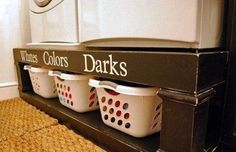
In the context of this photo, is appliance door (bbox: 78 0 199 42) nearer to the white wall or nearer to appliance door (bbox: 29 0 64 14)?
appliance door (bbox: 29 0 64 14)

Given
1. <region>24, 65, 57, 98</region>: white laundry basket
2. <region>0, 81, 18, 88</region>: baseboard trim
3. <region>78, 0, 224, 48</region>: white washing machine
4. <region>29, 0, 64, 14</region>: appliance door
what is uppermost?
<region>29, 0, 64, 14</region>: appliance door

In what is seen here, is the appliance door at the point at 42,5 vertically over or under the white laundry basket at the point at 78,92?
over

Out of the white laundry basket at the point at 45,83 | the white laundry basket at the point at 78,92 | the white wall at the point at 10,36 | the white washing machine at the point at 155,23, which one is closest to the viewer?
the white washing machine at the point at 155,23

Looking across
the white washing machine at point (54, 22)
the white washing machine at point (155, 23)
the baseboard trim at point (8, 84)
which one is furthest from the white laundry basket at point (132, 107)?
the baseboard trim at point (8, 84)

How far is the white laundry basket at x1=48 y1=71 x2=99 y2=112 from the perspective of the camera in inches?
35.9

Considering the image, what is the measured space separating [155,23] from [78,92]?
1.67ft

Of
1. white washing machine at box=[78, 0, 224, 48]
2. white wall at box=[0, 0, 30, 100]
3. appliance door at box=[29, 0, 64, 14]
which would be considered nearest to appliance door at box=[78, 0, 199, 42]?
white washing machine at box=[78, 0, 224, 48]

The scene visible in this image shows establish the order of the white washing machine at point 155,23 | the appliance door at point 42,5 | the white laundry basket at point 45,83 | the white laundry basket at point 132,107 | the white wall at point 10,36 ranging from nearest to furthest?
1. the white washing machine at point 155,23
2. the white laundry basket at point 132,107
3. the appliance door at point 42,5
4. the white laundry basket at point 45,83
5. the white wall at point 10,36

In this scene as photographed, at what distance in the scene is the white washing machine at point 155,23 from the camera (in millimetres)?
495

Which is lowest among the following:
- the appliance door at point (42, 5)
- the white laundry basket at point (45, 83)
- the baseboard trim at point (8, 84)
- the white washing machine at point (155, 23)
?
the baseboard trim at point (8, 84)

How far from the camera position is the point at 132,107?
679 mm

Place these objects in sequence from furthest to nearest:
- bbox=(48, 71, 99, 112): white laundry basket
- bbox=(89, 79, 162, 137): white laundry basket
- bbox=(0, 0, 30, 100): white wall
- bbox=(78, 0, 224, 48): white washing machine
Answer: bbox=(0, 0, 30, 100): white wall → bbox=(48, 71, 99, 112): white laundry basket → bbox=(89, 79, 162, 137): white laundry basket → bbox=(78, 0, 224, 48): white washing machine

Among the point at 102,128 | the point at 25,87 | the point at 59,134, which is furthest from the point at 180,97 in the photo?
the point at 25,87

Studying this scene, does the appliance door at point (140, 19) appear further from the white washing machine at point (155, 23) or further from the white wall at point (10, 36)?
the white wall at point (10, 36)
